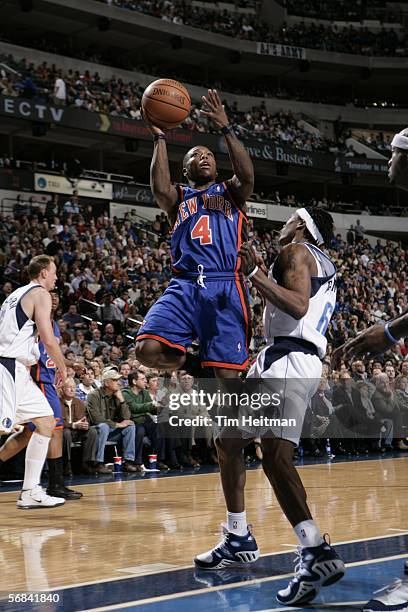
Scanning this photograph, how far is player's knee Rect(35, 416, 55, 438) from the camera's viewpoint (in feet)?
21.6

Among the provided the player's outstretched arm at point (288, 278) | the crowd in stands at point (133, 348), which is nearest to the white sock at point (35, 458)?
the crowd in stands at point (133, 348)

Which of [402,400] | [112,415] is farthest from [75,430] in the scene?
[402,400]

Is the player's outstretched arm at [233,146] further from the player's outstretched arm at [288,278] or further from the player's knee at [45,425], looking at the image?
the player's knee at [45,425]

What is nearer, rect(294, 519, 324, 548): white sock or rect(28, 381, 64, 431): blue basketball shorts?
rect(294, 519, 324, 548): white sock

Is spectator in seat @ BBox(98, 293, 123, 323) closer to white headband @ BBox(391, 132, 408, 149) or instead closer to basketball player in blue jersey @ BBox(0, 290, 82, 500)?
basketball player in blue jersey @ BBox(0, 290, 82, 500)

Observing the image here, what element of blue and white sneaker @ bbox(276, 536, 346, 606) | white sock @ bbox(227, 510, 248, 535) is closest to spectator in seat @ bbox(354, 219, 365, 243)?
white sock @ bbox(227, 510, 248, 535)

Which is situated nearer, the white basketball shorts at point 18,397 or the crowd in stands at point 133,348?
the white basketball shorts at point 18,397

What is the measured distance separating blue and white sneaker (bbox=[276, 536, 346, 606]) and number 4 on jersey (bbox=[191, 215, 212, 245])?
1862 millimetres

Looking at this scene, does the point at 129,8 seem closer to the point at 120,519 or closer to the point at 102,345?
the point at 102,345

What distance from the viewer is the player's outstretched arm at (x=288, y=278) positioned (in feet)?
11.9

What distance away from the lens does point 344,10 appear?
3803 centimetres

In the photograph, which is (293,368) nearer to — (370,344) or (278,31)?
(370,344)

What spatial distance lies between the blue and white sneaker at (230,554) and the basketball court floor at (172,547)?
0.25ft

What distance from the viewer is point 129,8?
96.6 feet
